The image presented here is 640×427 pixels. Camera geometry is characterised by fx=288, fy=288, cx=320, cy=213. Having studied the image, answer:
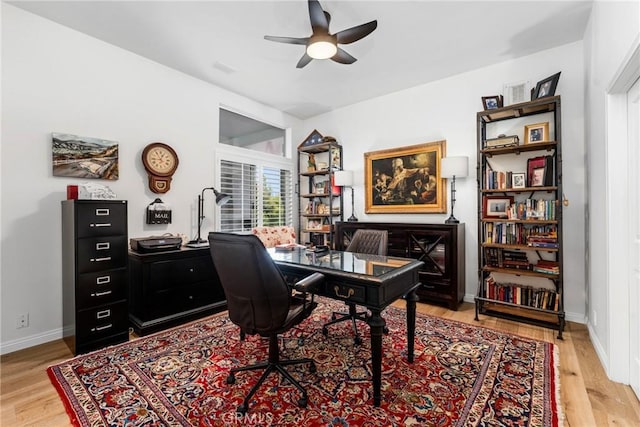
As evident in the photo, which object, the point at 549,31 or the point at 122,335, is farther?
the point at 549,31

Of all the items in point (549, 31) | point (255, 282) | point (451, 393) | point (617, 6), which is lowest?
point (451, 393)

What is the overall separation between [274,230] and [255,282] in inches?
108

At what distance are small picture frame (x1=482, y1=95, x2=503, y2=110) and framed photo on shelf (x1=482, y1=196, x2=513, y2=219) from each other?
3.46 feet

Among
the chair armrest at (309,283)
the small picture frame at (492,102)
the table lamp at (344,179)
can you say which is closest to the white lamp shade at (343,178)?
the table lamp at (344,179)

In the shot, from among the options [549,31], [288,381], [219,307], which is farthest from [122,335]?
[549,31]

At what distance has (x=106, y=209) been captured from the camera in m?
2.65

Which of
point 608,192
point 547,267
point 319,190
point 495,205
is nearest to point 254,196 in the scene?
point 319,190

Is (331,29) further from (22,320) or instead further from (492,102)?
(22,320)

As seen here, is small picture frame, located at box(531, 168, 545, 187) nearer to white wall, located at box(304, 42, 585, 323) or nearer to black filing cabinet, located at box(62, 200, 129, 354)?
white wall, located at box(304, 42, 585, 323)

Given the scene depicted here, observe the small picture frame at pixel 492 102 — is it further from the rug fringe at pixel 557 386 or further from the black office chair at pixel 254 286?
the black office chair at pixel 254 286

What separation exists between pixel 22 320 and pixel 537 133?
549 centimetres

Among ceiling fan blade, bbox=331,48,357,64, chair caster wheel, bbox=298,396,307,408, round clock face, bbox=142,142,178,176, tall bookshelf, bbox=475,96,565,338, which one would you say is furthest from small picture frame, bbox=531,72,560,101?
round clock face, bbox=142,142,178,176

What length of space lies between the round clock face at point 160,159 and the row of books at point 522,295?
13.4 ft

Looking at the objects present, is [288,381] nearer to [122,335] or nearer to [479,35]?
[122,335]
